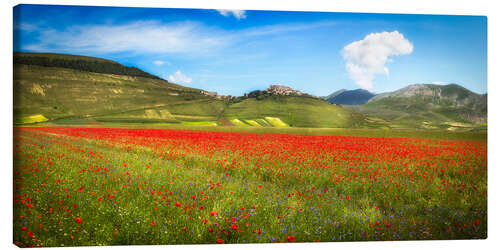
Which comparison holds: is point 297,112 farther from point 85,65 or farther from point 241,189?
point 85,65

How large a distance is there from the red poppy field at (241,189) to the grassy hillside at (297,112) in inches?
17.9

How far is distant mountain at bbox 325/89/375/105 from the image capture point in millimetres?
7467

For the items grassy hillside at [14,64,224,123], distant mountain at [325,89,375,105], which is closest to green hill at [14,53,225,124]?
grassy hillside at [14,64,224,123]

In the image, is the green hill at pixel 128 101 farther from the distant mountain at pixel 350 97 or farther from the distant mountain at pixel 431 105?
the distant mountain at pixel 431 105

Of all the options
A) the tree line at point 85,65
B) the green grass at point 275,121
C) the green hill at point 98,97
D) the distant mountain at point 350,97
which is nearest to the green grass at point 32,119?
the green hill at point 98,97

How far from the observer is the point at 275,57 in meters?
7.39

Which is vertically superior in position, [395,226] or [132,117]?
[132,117]

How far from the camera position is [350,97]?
754 centimetres

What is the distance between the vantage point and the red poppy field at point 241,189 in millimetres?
4973

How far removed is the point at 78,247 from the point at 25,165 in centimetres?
236

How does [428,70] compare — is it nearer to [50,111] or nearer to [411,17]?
[411,17]

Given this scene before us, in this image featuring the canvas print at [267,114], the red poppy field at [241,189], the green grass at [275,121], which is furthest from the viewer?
the green grass at [275,121]

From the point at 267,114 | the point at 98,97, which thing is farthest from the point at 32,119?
the point at 267,114
